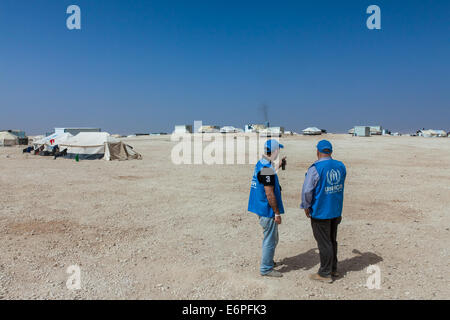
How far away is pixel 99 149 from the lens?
26.8 m

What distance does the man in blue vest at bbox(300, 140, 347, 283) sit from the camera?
446 cm

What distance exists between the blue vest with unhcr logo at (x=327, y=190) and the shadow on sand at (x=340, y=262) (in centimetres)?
129

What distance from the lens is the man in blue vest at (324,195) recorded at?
4.46 meters

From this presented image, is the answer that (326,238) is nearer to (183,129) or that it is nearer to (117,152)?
(117,152)

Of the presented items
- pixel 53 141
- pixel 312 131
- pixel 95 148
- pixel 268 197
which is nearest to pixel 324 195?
pixel 268 197

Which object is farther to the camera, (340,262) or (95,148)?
(95,148)

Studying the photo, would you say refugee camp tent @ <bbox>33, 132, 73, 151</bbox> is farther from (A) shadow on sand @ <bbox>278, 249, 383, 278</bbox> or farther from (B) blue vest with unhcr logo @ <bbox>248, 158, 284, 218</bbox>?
(B) blue vest with unhcr logo @ <bbox>248, 158, 284, 218</bbox>

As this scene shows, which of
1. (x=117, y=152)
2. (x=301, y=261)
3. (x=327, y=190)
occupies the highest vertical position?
(x=327, y=190)

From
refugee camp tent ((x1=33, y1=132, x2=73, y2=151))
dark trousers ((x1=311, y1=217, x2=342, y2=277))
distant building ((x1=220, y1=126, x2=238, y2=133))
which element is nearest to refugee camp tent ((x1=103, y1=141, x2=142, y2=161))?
refugee camp tent ((x1=33, y1=132, x2=73, y2=151))

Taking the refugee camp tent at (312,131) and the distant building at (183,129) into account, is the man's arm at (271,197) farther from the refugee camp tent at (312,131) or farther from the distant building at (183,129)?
the distant building at (183,129)

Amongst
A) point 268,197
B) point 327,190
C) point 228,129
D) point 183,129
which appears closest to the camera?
point 327,190

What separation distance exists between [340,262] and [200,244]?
277cm

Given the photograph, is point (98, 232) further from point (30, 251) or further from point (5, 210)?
point (5, 210)

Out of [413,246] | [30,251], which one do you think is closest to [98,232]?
[30,251]
